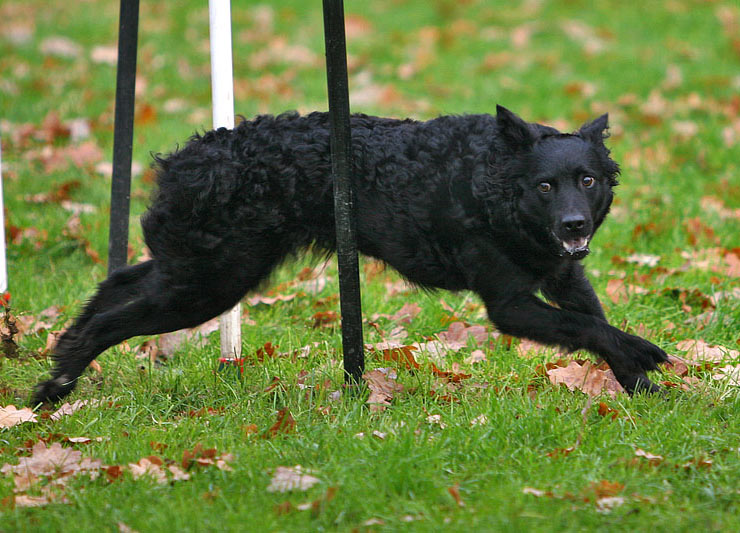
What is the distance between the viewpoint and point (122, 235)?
173 inches

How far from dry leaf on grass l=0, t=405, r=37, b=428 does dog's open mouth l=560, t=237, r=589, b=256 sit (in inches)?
89.6

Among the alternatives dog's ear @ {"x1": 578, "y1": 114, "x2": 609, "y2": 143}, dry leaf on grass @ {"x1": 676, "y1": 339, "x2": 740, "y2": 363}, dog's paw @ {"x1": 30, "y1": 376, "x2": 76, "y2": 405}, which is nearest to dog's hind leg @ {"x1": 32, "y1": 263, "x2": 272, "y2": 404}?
dog's paw @ {"x1": 30, "y1": 376, "x2": 76, "y2": 405}

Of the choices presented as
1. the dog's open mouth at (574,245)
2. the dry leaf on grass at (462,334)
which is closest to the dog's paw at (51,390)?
the dry leaf on grass at (462,334)

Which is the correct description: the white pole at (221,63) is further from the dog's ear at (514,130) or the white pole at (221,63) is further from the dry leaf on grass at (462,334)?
the dog's ear at (514,130)

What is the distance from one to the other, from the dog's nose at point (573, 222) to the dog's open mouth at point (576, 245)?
0.06 metres

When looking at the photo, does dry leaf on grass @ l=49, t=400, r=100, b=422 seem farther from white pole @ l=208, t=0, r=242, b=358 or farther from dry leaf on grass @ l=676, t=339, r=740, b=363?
dry leaf on grass @ l=676, t=339, r=740, b=363

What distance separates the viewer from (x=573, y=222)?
130 inches

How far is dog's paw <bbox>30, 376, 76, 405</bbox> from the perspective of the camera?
3752 millimetres

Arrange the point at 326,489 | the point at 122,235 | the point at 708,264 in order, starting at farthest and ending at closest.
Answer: the point at 708,264, the point at 122,235, the point at 326,489

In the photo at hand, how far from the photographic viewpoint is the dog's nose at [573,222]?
3307 millimetres

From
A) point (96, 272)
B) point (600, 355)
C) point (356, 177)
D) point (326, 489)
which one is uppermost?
point (356, 177)

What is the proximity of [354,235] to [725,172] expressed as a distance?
440cm

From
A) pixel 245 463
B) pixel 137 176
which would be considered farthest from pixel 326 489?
pixel 137 176

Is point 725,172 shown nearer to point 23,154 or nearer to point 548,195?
point 548,195
